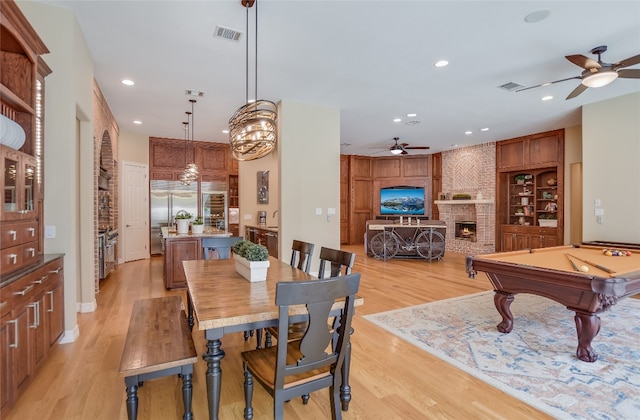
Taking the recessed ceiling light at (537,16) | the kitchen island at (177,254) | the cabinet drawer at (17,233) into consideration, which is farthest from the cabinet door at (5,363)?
the recessed ceiling light at (537,16)

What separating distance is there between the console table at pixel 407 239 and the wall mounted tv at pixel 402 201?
2.84m

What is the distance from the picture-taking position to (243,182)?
8.98 metres

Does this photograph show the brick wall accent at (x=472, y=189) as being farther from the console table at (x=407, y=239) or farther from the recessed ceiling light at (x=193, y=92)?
the recessed ceiling light at (x=193, y=92)

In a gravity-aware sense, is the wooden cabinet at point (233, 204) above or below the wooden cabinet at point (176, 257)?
above

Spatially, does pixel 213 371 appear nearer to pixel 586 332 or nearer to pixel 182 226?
pixel 586 332

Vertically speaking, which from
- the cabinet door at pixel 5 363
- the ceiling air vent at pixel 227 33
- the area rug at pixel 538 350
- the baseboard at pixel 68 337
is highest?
the ceiling air vent at pixel 227 33

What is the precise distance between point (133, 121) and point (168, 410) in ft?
21.0

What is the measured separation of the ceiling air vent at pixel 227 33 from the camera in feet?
11.0

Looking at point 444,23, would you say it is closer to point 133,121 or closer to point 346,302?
point 346,302

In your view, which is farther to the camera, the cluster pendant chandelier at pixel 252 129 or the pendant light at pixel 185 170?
the pendant light at pixel 185 170

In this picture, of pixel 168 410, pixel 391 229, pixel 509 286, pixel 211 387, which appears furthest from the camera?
pixel 391 229

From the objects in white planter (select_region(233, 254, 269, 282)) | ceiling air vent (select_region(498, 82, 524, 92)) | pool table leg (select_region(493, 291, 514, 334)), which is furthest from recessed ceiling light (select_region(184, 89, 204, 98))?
pool table leg (select_region(493, 291, 514, 334))

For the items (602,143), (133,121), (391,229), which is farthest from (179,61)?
(602,143)

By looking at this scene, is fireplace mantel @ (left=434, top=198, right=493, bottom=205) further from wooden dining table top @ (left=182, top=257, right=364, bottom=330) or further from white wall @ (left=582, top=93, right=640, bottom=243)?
wooden dining table top @ (left=182, top=257, right=364, bottom=330)
